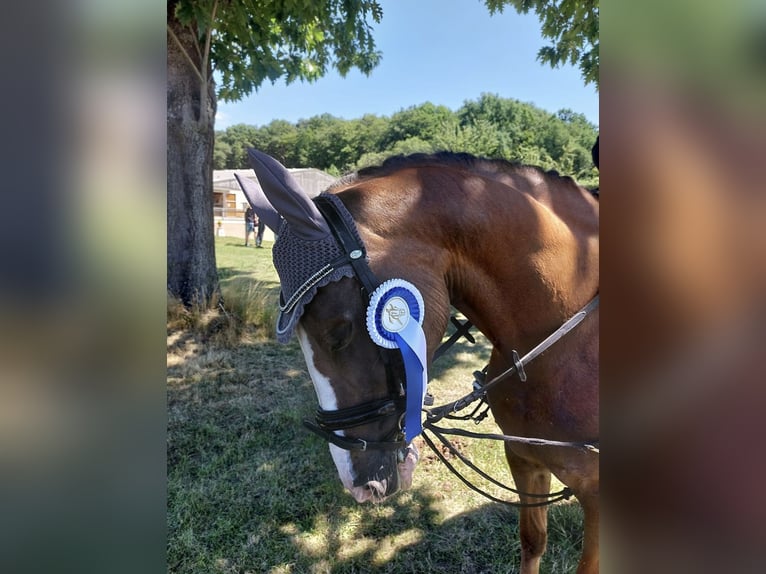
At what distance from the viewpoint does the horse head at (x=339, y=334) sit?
4.17 ft

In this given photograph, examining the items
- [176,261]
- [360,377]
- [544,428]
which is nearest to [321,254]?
[360,377]

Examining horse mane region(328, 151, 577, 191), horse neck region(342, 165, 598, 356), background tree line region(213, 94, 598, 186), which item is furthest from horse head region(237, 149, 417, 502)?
background tree line region(213, 94, 598, 186)

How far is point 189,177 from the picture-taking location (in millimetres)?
5680

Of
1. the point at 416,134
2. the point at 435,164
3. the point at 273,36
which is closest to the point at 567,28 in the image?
the point at 273,36

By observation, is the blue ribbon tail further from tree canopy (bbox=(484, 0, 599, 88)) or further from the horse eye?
tree canopy (bbox=(484, 0, 599, 88))

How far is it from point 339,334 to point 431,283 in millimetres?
324

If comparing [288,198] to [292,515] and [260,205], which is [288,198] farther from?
[292,515]

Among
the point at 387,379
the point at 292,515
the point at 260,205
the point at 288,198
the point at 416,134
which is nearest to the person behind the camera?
the point at 288,198

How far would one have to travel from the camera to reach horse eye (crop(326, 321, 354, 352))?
4.31 feet

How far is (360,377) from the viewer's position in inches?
53.2

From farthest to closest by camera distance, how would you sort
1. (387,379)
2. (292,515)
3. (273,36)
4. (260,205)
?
(273,36)
(292,515)
(260,205)
(387,379)

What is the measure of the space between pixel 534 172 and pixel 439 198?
465 millimetres

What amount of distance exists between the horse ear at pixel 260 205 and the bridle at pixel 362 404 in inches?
6.4
